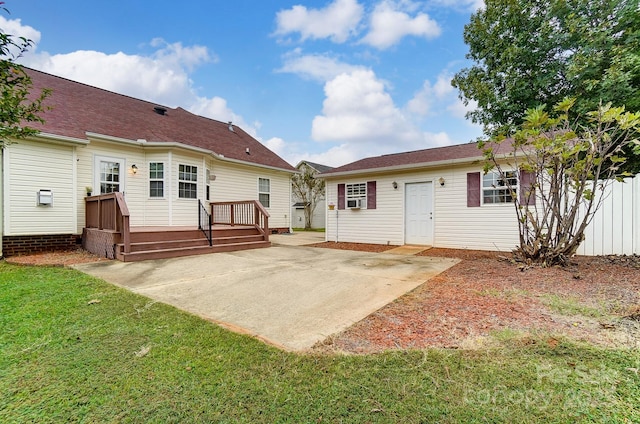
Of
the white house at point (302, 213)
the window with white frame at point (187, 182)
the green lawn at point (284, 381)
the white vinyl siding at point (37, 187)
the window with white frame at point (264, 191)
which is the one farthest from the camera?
the white house at point (302, 213)

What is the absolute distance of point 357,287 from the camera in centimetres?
436

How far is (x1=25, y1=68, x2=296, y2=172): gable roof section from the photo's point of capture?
8.59 metres

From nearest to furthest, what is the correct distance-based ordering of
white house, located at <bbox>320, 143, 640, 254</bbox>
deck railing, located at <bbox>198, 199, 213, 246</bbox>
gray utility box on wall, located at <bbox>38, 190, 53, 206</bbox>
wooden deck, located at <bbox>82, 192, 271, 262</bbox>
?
white house, located at <bbox>320, 143, 640, 254</bbox> → wooden deck, located at <bbox>82, 192, 271, 262</bbox> → gray utility box on wall, located at <bbox>38, 190, 53, 206</bbox> → deck railing, located at <bbox>198, 199, 213, 246</bbox>

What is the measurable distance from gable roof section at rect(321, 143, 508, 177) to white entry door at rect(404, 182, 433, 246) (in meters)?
0.75

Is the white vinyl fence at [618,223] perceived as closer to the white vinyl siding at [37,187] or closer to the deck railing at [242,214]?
the deck railing at [242,214]

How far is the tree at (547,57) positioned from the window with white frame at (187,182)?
10145 mm

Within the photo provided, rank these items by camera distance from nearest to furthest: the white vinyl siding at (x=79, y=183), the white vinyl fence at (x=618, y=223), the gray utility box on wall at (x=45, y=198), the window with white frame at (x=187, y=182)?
the white vinyl fence at (x=618, y=223), the white vinyl siding at (x=79, y=183), the gray utility box on wall at (x=45, y=198), the window with white frame at (x=187, y=182)

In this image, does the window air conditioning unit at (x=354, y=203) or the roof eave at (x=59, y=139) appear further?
the window air conditioning unit at (x=354, y=203)

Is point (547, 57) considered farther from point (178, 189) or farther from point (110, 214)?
point (110, 214)

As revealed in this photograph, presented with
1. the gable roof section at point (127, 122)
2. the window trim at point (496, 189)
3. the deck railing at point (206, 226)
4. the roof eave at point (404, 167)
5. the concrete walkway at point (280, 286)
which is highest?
the gable roof section at point (127, 122)

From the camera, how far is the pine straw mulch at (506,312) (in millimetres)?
2521

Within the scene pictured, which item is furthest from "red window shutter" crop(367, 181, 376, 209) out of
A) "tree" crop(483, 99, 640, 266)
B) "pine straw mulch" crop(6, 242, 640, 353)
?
"pine straw mulch" crop(6, 242, 640, 353)

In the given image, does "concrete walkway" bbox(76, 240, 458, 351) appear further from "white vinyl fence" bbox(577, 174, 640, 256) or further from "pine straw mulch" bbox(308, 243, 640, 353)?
"white vinyl fence" bbox(577, 174, 640, 256)

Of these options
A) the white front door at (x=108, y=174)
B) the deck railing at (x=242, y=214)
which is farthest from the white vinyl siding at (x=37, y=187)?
the deck railing at (x=242, y=214)
